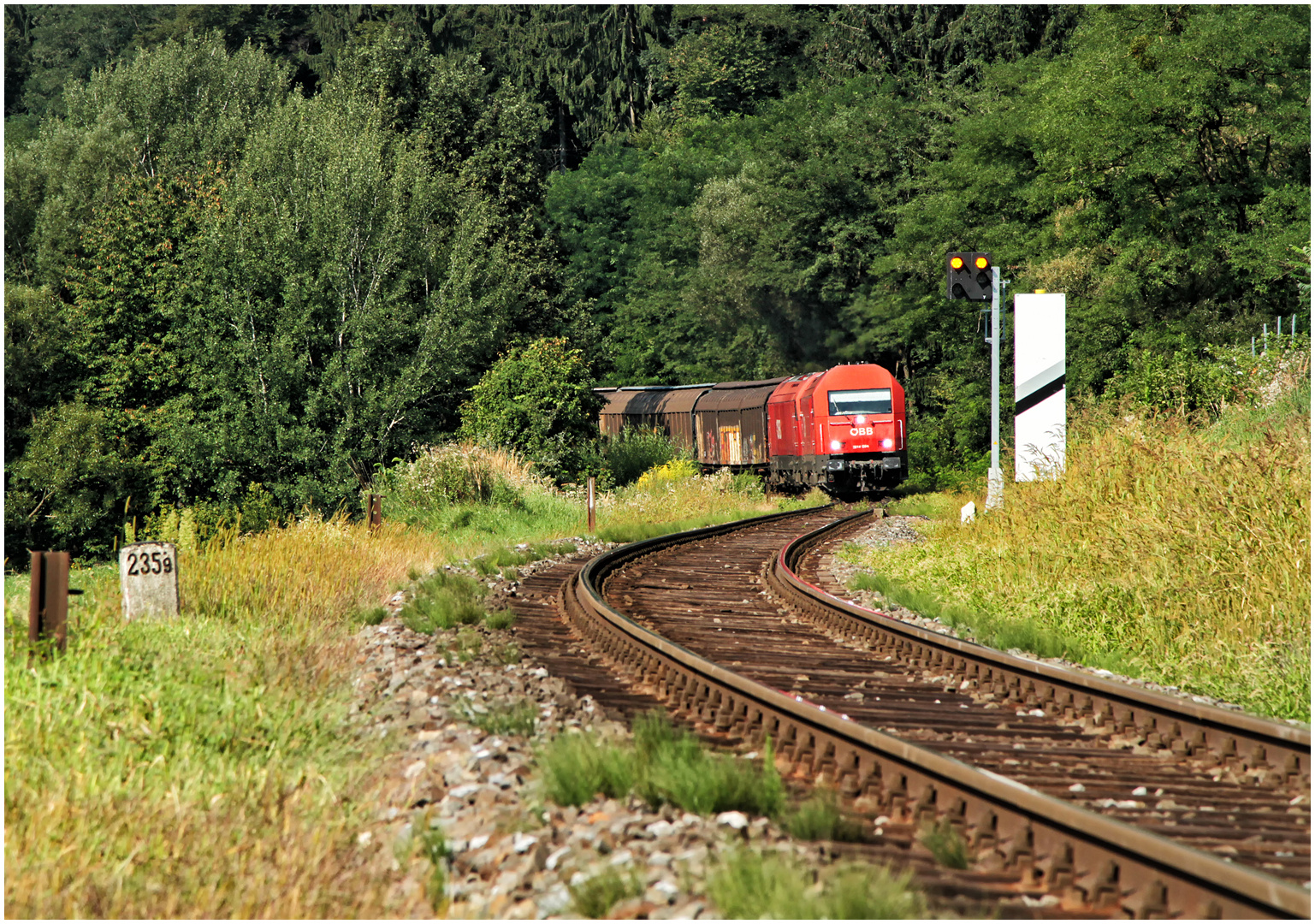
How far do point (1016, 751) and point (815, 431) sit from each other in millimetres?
23347

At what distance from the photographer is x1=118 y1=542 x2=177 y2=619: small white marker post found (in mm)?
8109

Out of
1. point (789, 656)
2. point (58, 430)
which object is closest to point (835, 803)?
point (789, 656)

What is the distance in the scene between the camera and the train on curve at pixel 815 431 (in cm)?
2906

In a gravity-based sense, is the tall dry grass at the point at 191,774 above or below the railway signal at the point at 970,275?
below

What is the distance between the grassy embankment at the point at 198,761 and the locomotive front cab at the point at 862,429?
2030cm

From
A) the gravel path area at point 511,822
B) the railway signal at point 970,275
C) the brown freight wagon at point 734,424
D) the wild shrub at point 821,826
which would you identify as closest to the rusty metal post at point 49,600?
the gravel path area at point 511,822

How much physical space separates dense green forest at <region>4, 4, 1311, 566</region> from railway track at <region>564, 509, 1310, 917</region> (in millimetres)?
16800

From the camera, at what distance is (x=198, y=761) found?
211 inches

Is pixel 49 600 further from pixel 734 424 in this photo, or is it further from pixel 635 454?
pixel 734 424

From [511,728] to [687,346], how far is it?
57.6 metres

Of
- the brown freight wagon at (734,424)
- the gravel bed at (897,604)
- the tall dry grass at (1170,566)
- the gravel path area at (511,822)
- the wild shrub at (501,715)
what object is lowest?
the gravel bed at (897,604)

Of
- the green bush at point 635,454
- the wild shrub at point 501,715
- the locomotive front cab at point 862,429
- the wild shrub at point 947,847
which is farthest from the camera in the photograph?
the green bush at point 635,454

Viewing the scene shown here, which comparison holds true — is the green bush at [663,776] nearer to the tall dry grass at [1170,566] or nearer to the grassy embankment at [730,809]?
the grassy embankment at [730,809]

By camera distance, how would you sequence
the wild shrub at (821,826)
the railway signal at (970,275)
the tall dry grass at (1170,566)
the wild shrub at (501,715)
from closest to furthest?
the wild shrub at (821,826)
the wild shrub at (501,715)
the tall dry grass at (1170,566)
the railway signal at (970,275)
